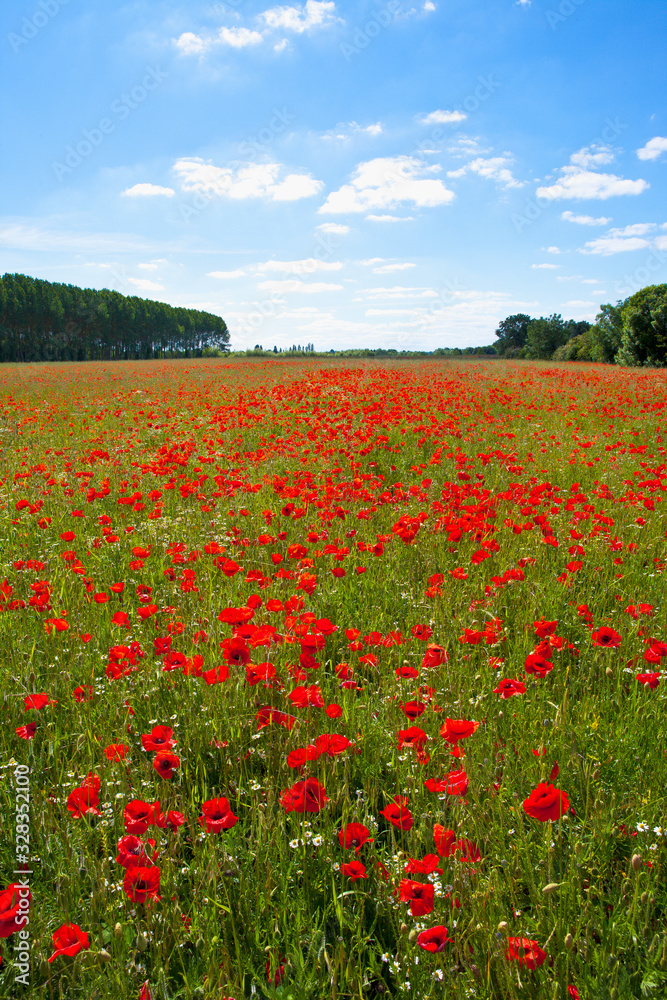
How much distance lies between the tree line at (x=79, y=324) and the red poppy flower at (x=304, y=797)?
3037 inches

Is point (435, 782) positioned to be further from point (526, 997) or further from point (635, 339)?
point (635, 339)

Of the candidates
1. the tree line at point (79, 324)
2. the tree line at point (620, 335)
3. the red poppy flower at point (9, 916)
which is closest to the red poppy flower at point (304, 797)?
the red poppy flower at point (9, 916)

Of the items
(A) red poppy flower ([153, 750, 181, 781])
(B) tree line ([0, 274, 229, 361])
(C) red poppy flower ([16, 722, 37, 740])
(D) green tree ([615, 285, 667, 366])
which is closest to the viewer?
(A) red poppy flower ([153, 750, 181, 781])

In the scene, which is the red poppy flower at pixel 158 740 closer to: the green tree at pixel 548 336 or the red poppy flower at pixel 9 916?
the red poppy flower at pixel 9 916

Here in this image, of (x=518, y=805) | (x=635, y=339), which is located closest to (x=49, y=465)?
(x=518, y=805)

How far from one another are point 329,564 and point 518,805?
6.95 ft

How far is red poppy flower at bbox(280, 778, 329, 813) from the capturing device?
58.7 inches

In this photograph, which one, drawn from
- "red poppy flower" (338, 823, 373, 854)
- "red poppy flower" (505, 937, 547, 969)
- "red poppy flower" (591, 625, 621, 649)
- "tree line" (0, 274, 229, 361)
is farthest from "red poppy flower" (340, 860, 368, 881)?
"tree line" (0, 274, 229, 361)

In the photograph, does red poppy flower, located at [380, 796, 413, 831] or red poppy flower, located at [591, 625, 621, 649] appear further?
red poppy flower, located at [591, 625, 621, 649]

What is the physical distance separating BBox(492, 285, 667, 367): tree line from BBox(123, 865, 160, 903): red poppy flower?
146 ft

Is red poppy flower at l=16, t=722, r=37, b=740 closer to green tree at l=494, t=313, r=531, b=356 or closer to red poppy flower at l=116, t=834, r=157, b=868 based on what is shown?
red poppy flower at l=116, t=834, r=157, b=868

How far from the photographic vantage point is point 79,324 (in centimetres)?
7450

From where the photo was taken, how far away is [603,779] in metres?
1.94

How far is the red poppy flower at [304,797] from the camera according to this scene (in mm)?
1490
